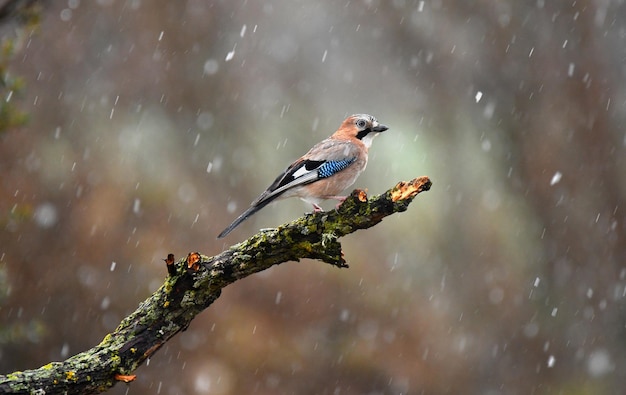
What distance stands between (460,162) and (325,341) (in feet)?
12.5

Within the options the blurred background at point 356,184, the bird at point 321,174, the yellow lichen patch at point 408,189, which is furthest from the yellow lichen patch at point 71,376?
the blurred background at point 356,184

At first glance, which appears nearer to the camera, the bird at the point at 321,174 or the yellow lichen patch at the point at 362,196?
the yellow lichen patch at the point at 362,196

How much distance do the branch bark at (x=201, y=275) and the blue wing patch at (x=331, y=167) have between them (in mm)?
997

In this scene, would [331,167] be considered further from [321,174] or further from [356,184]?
[356,184]

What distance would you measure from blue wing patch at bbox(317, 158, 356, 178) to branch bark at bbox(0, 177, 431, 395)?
3.27ft

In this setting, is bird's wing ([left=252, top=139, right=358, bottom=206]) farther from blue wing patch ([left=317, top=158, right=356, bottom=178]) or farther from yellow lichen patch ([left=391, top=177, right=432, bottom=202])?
yellow lichen patch ([left=391, top=177, right=432, bottom=202])

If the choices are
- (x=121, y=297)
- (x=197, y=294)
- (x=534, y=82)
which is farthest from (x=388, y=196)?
(x=534, y=82)

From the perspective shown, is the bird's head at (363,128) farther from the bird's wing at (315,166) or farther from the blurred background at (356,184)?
the blurred background at (356,184)

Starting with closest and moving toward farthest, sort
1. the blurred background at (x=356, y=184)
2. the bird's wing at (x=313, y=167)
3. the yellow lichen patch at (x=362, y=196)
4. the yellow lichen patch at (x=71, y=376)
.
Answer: the yellow lichen patch at (x=71, y=376)
the yellow lichen patch at (x=362, y=196)
the bird's wing at (x=313, y=167)
the blurred background at (x=356, y=184)

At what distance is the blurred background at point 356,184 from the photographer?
464 inches

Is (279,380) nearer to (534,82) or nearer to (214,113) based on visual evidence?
(214,113)

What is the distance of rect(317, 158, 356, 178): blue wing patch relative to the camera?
18.7 ft

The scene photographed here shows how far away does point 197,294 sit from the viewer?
15.3 ft

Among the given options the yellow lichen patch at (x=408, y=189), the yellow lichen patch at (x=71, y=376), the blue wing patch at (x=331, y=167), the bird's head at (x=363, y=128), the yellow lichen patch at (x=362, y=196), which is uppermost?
the bird's head at (x=363, y=128)
